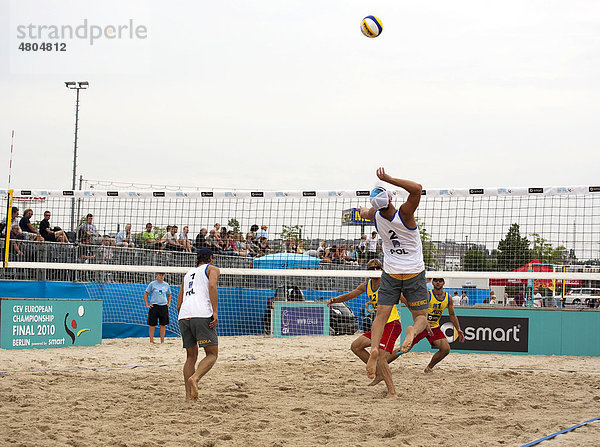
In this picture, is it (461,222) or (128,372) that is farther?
(461,222)

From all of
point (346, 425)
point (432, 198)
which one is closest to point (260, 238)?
point (432, 198)

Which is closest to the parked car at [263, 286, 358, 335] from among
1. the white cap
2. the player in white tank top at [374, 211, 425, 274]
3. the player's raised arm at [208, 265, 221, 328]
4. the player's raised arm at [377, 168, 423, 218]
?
the player's raised arm at [208, 265, 221, 328]

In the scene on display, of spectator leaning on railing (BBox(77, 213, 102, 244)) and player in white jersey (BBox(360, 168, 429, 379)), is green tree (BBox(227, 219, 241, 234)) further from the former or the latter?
player in white jersey (BBox(360, 168, 429, 379))

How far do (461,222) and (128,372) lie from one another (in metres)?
5.79

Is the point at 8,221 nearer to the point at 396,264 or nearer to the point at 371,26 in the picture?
the point at 371,26

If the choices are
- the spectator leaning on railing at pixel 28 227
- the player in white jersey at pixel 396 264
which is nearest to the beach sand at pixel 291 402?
the player in white jersey at pixel 396 264

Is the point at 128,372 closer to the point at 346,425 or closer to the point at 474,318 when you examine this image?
the point at 346,425

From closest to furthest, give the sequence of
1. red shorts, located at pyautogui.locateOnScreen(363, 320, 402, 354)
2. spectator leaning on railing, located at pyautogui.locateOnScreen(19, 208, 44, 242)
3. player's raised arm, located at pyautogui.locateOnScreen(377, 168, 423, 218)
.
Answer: player's raised arm, located at pyautogui.locateOnScreen(377, 168, 423, 218), red shorts, located at pyautogui.locateOnScreen(363, 320, 402, 354), spectator leaning on railing, located at pyautogui.locateOnScreen(19, 208, 44, 242)

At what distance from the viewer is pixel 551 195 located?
34.8ft

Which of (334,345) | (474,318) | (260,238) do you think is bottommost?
(334,345)

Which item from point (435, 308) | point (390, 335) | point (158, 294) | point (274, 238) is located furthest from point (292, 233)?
point (390, 335)

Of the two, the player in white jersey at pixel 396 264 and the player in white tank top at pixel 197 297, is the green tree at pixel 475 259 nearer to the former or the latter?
the player in white jersey at pixel 396 264

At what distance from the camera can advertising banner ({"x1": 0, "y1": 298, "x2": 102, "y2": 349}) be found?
11039 millimetres

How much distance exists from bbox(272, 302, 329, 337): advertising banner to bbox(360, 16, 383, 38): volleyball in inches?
A: 289
